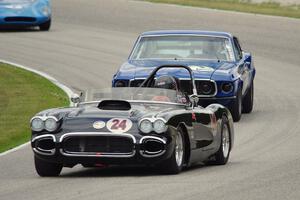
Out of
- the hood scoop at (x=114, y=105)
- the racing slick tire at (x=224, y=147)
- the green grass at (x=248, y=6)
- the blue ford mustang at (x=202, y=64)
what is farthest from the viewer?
the green grass at (x=248, y=6)

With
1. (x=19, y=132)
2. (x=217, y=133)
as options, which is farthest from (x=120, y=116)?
(x=19, y=132)

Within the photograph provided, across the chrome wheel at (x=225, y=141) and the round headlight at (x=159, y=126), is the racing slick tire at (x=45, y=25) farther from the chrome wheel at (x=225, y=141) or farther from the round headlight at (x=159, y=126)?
the round headlight at (x=159, y=126)

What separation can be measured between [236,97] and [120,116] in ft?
22.0

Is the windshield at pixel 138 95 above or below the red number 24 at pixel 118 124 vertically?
below

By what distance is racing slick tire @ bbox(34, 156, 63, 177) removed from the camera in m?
12.4

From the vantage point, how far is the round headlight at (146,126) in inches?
476

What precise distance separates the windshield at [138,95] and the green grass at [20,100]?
2734 mm

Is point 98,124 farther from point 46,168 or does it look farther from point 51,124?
point 46,168

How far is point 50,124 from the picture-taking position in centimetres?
1230

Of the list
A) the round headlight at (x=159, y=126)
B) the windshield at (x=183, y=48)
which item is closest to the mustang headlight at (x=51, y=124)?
the round headlight at (x=159, y=126)

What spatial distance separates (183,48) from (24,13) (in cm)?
1278

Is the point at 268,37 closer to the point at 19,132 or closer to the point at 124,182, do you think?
the point at 19,132

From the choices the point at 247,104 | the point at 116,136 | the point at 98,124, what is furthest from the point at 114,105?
the point at 247,104

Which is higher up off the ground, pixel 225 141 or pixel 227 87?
pixel 225 141
